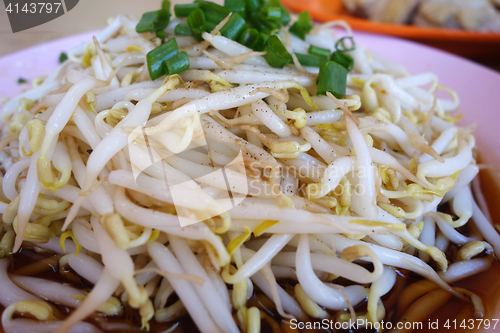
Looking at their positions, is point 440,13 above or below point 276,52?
below

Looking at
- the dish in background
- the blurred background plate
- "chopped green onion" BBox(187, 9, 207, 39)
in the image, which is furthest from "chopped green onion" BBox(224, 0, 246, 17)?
the dish in background

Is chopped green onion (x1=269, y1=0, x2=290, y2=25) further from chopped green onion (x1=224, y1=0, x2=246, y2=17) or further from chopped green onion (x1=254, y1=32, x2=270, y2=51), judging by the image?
chopped green onion (x1=254, y1=32, x2=270, y2=51)

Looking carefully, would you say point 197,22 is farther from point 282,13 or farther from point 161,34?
point 282,13

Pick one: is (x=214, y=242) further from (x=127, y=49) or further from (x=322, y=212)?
(x=127, y=49)

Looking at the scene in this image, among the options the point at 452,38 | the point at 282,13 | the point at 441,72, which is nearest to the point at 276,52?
the point at 282,13

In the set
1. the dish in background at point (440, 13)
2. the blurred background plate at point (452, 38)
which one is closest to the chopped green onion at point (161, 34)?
the blurred background plate at point (452, 38)

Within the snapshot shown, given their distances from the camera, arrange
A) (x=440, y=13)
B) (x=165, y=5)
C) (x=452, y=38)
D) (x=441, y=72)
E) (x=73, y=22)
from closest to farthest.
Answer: (x=165, y=5), (x=73, y=22), (x=441, y=72), (x=452, y=38), (x=440, y=13)
